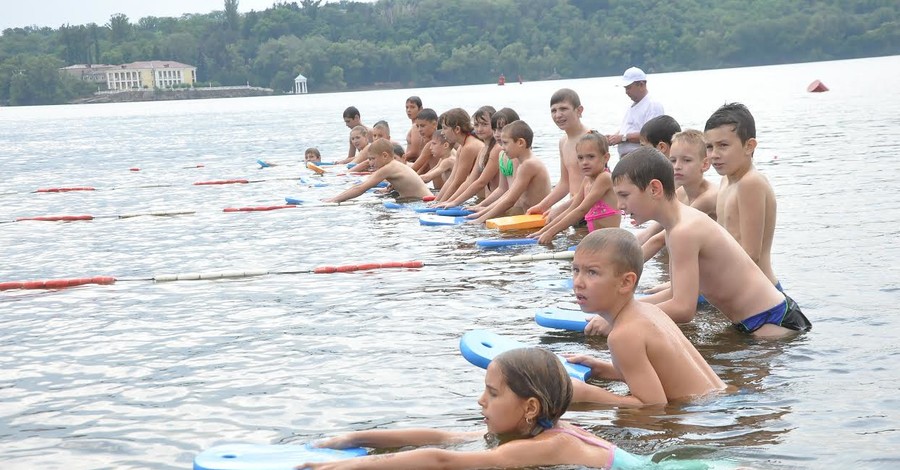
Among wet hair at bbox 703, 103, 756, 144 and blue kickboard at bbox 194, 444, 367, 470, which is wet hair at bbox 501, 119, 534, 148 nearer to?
wet hair at bbox 703, 103, 756, 144

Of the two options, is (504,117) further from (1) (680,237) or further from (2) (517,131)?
(1) (680,237)

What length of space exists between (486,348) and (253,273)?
4.52 meters

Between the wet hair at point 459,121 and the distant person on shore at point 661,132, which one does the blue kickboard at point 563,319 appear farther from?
the wet hair at point 459,121

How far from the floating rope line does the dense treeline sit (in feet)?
430

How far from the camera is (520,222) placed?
40.8ft

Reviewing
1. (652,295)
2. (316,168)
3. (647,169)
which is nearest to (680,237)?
(647,169)

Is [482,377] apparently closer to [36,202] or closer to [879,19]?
[36,202]

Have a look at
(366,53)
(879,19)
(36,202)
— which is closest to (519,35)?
(366,53)

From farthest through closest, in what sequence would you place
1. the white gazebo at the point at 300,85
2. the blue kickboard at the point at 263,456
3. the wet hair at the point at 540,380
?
the white gazebo at the point at 300,85 → the blue kickboard at the point at 263,456 → the wet hair at the point at 540,380

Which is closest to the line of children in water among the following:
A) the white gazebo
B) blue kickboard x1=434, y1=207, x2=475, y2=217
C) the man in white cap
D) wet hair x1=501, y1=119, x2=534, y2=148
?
wet hair x1=501, y1=119, x2=534, y2=148

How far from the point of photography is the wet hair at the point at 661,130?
9266 mm

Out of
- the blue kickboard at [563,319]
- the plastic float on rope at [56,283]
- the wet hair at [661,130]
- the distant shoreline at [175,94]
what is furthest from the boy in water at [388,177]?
the distant shoreline at [175,94]

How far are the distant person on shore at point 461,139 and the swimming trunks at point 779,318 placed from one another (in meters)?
8.12

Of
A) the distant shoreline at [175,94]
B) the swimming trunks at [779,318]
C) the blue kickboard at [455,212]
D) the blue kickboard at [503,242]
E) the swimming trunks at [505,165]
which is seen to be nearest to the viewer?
the swimming trunks at [779,318]
